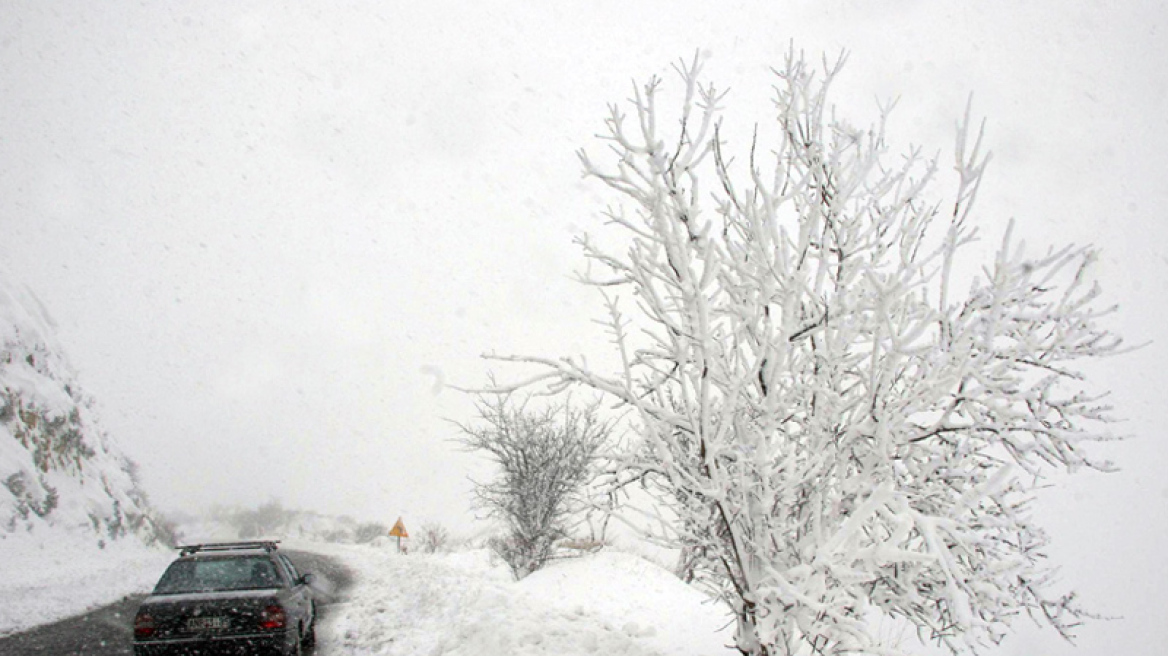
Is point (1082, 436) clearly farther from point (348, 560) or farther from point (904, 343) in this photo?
point (348, 560)

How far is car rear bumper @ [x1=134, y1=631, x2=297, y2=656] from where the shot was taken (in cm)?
579

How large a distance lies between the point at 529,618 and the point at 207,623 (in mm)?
3865

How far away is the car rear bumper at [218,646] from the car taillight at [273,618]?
88 mm

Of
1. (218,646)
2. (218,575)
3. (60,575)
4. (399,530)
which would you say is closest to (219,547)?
(218,575)

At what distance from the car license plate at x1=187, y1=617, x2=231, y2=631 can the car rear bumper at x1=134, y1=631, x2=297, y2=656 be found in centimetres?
9

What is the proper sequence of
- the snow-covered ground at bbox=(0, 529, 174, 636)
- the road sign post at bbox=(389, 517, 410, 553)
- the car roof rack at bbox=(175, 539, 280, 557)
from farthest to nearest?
1. the road sign post at bbox=(389, 517, 410, 553)
2. the snow-covered ground at bbox=(0, 529, 174, 636)
3. the car roof rack at bbox=(175, 539, 280, 557)

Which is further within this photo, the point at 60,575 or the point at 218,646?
the point at 60,575

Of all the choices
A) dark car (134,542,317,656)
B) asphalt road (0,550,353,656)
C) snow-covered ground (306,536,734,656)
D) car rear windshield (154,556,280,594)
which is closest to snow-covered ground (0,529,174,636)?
asphalt road (0,550,353,656)

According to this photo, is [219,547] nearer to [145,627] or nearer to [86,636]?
[145,627]

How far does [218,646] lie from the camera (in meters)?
5.90

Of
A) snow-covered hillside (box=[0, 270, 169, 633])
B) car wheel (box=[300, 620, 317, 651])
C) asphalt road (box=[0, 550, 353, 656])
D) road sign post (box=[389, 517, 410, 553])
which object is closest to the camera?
asphalt road (box=[0, 550, 353, 656])

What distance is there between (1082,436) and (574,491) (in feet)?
50.9

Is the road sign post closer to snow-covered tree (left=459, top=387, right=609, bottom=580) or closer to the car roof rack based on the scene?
snow-covered tree (left=459, top=387, right=609, bottom=580)

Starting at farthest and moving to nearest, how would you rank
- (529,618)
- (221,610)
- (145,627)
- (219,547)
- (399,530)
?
(399,530)
(529,618)
(219,547)
(221,610)
(145,627)
